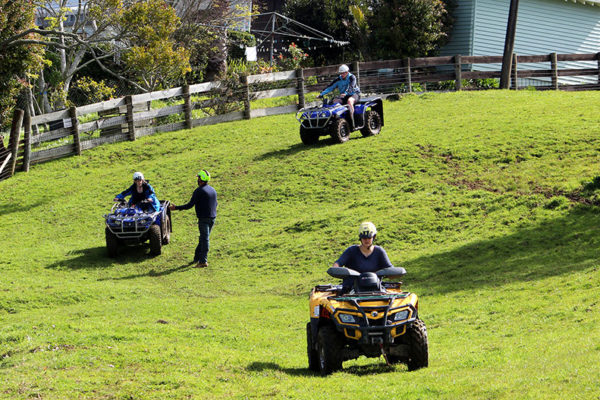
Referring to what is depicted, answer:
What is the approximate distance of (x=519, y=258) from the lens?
54.3 feet

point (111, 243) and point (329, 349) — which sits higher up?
point (329, 349)

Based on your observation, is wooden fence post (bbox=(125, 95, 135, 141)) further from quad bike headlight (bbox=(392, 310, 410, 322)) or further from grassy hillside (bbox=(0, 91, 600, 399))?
quad bike headlight (bbox=(392, 310, 410, 322))

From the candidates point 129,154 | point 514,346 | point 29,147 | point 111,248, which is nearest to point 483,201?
point 111,248

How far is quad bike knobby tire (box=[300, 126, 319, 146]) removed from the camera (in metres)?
27.1

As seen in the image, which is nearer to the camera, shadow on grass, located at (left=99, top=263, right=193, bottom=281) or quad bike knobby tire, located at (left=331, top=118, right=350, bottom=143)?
shadow on grass, located at (left=99, top=263, right=193, bottom=281)

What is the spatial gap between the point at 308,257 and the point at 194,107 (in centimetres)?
1615

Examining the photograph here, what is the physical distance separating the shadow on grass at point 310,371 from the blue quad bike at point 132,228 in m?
8.91

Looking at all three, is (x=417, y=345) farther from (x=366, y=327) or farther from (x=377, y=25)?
(x=377, y=25)

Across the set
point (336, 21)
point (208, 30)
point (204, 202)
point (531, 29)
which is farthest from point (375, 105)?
point (531, 29)

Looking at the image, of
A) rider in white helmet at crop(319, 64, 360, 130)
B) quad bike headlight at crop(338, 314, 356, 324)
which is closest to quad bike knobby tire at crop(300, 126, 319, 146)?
rider in white helmet at crop(319, 64, 360, 130)

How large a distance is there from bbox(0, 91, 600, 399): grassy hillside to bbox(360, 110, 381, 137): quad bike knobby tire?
31cm

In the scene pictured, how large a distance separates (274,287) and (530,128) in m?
12.4

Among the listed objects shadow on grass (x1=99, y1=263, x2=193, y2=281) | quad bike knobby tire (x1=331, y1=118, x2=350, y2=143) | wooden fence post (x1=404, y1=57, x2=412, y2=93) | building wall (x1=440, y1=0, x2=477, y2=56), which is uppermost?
building wall (x1=440, y1=0, x2=477, y2=56)

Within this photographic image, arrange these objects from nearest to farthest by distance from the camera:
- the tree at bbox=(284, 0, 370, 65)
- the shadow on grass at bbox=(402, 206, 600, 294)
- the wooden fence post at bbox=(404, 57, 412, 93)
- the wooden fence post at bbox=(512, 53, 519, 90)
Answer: the shadow on grass at bbox=(402, 206, 600, 294), the wooden fence post at bbox=(404, 57, 412, 93), the wooden fence post at bbox=(512, 53, 519, 90), the tree at bbox=(284, 0, 370, 65)
